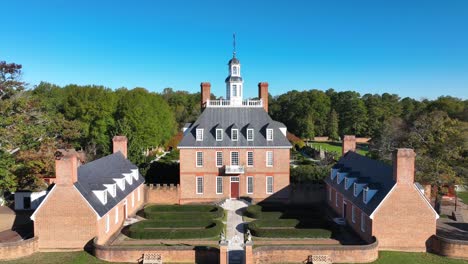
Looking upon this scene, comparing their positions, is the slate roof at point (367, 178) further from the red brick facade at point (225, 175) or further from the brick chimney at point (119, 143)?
the brick chimney at point (119, 143)

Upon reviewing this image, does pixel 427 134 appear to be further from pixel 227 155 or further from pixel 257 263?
pixel 257 263

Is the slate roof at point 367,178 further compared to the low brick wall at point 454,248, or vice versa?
the slate roof at point 367,178

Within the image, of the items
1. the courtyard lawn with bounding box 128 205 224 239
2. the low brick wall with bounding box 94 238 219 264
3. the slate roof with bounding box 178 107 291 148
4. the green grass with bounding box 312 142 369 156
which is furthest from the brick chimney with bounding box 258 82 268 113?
the green grass with bounding box 312 142 369 156

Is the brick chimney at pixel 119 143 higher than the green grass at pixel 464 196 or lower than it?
higher

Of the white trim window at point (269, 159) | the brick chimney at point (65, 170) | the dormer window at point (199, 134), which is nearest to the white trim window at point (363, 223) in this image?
the white trim window at point (269, 159)

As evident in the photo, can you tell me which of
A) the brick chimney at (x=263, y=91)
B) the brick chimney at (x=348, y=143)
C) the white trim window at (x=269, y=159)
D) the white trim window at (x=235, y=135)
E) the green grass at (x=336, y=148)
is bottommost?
→ the green grass at (x=336, y=148)

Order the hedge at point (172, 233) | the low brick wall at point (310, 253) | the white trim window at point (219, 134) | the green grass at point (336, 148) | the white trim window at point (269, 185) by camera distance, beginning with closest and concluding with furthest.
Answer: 1. the low brick wall at point (310, 253)
2. the hedge at point (172, 233)
3. the white trim window at point (219, 134)
4. the white trim window at point (269, 185)
5. the green grass at point (336, 148)

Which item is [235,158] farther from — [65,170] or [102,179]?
[65,170]

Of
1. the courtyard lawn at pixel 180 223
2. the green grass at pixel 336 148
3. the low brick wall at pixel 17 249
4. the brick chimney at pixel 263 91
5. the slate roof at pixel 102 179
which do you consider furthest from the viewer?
the green grass at pixel 336 148

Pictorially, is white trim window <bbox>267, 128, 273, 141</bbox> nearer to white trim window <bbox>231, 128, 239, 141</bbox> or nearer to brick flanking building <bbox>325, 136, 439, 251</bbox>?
white trim window <bbox>231, 128, 239, 141</bbox>
